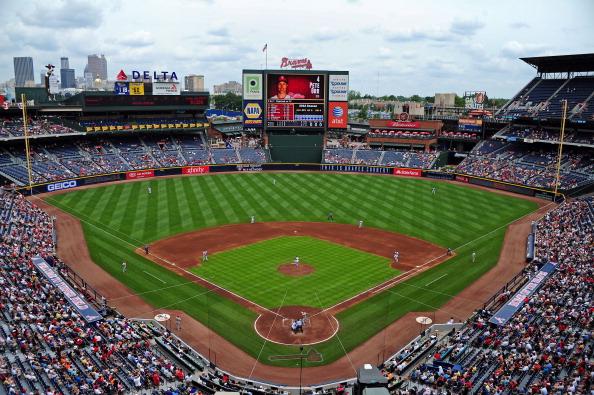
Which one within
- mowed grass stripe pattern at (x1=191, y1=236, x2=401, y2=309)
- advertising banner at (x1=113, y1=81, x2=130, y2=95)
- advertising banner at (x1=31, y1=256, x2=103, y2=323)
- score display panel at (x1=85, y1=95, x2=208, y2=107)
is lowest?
mowed grass stripe pattern at (x1=191, y1=236, x2=401, y2=309)

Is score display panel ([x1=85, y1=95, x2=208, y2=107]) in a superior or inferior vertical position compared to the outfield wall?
superior

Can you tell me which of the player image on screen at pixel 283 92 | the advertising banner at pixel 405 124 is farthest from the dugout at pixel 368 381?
the advertising banner at pixel 405 124

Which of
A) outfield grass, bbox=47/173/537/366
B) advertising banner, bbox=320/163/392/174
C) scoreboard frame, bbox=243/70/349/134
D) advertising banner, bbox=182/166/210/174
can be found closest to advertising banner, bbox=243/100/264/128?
scoreboard frame, bbox=243/70/349/134

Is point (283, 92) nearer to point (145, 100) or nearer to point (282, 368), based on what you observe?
point (145, 100)

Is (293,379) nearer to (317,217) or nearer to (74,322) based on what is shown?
(74,322)

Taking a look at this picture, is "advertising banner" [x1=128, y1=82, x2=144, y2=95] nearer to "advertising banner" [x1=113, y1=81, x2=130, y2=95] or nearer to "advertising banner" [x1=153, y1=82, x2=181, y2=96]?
"advertising banner" [x1=113, y1=81, x2=130, y2=95]

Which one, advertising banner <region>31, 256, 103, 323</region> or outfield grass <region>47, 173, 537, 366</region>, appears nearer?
advertising banner <region>31, 256, 103, 323</region>
